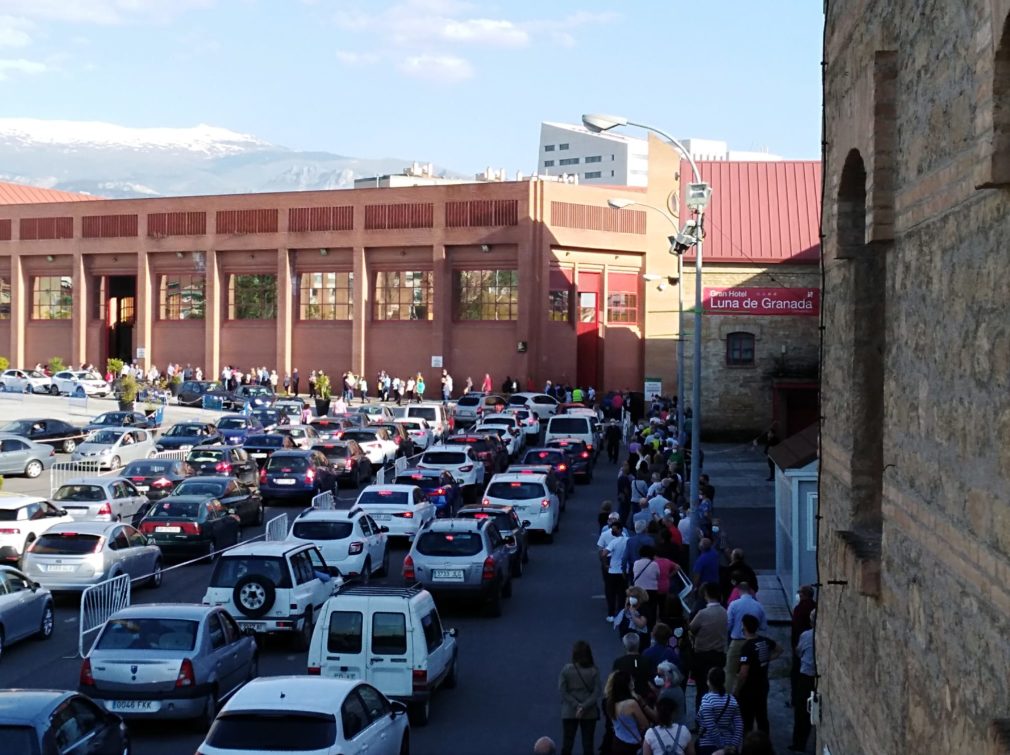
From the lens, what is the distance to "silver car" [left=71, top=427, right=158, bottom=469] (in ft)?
134

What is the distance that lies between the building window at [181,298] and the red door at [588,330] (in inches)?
836

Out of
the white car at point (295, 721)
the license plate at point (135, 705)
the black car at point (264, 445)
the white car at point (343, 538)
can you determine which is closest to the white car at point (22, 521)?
the white car at point (343, 538)

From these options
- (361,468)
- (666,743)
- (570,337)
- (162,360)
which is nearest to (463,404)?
(570,337)

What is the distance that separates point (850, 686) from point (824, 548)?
69.8 inches

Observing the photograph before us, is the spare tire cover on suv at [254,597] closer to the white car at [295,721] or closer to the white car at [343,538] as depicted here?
the white car at [343,538]

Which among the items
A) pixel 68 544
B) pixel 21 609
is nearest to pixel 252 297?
pixel 68 544

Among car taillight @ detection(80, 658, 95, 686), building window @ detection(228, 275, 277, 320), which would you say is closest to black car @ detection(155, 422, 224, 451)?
car taillight @ detection(80, 658, 95, 686)

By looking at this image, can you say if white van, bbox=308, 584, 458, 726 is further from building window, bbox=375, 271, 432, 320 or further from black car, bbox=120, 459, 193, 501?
building window, bbox=375, 271, 432, 320

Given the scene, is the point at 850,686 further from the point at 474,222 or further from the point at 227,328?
the point at 227,328

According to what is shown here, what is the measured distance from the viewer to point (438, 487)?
1266 inches

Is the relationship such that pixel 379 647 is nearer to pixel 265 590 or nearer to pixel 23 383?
pixel 265 590

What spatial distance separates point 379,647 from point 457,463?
67.4 ft

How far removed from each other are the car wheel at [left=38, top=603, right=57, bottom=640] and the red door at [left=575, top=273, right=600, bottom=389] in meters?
51.9

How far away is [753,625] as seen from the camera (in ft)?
44.9
